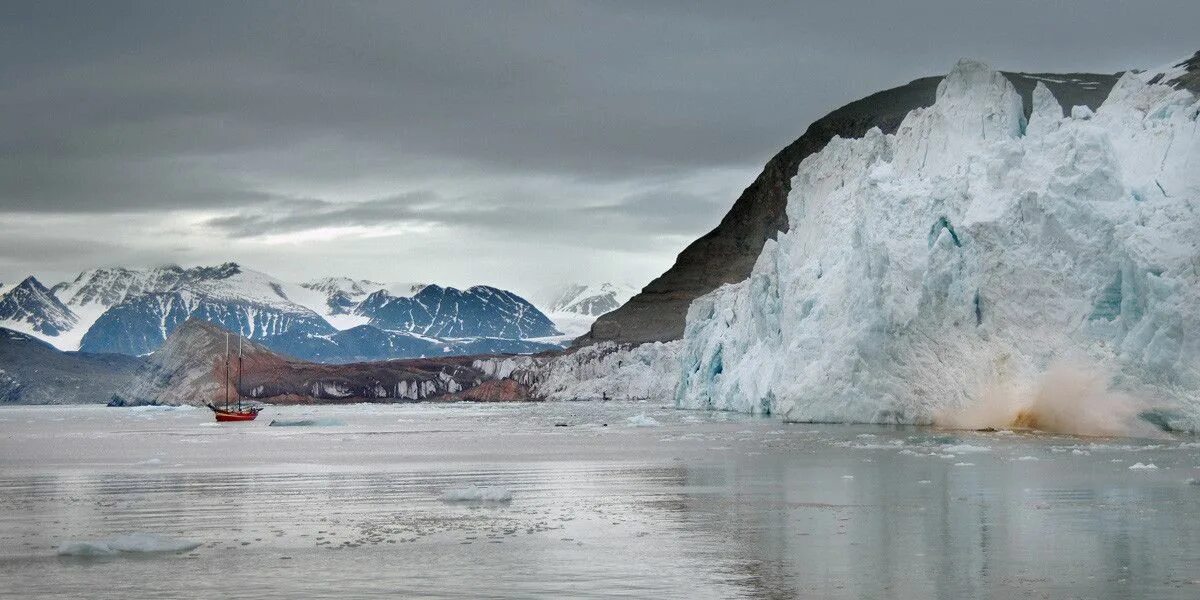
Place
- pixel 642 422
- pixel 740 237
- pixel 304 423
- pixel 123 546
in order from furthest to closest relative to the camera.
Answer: pixel 740 237 < pixel 304 423 < pixel 642 422 < pixel 123 546

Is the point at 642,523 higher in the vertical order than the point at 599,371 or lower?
lower

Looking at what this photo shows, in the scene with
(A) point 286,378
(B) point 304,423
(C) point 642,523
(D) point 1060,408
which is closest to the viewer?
(C) point 642,523

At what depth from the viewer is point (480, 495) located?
903 inches

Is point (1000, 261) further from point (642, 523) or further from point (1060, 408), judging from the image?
point (642, 523)

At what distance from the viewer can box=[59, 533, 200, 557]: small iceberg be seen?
1639 cm

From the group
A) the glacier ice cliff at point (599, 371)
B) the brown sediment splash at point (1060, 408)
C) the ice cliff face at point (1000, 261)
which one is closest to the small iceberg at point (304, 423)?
the ice cliff face at point (1000, 261)

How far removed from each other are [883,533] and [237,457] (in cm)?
2469

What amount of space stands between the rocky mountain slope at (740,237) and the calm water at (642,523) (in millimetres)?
140288

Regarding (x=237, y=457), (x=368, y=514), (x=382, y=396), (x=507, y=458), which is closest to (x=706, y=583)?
(x=368, y=514)

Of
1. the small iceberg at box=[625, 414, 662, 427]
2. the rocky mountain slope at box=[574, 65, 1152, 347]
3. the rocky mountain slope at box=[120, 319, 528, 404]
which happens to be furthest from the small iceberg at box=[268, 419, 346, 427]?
the rocky mountain slope at box=[574, 65, 1152, 347]

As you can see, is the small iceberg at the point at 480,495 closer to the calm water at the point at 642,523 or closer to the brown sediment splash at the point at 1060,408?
the calm water at the point at 642,523

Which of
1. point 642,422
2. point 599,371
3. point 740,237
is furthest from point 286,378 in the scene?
point 642,422

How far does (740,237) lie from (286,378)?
64.7m

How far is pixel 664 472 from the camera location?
1167 inches
